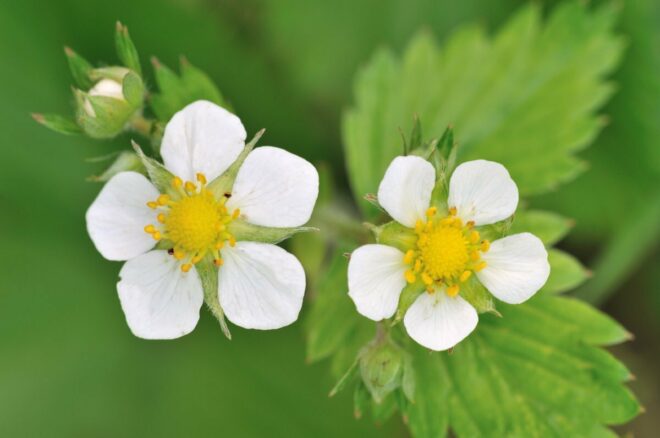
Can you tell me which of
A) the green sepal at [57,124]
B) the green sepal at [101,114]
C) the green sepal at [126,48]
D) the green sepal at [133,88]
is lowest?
the green sepal at [57,124]

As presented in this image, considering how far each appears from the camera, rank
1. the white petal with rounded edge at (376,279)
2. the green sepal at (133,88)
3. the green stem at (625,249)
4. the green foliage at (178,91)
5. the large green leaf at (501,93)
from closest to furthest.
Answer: the white petal with rounded edge at (376,279)
the green sepal at (133,88)
the green foliage at (178,91)
the large green leaf at (501,93)
the green stem at (625,249)

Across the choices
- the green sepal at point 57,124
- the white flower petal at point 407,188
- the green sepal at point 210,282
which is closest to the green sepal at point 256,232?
the green sepal at point 210,282

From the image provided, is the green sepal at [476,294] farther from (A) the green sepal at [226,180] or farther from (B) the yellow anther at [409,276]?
(A) the green sepal at [226,180]

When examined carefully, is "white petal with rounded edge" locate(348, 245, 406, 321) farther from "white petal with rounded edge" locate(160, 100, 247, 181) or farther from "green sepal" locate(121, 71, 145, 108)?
"green sepal" locate(121, 71, 145, 108)

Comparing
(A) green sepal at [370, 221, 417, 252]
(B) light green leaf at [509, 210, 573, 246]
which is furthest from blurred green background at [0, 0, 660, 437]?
(A) green sepal at [370, 221, 417, 252]

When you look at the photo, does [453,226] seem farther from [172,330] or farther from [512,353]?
[172,330]

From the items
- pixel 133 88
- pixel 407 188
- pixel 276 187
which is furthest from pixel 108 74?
pixel 407 188

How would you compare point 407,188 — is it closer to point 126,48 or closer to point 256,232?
point 256,232
